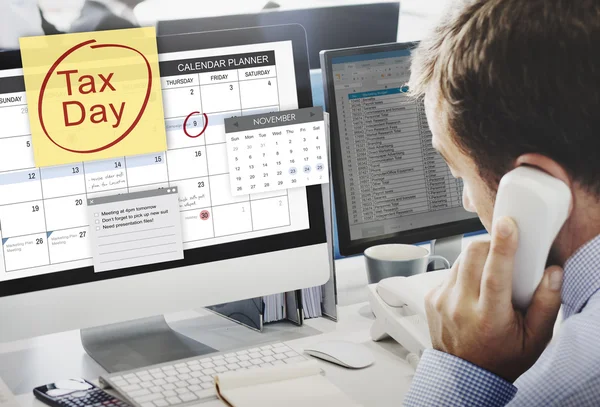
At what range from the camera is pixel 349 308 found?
1.31m

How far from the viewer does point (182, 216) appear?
3.54 ft

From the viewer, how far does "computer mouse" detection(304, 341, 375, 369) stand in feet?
3.46

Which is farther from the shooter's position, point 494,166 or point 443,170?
point 443,170

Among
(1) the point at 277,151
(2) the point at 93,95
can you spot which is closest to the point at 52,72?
(2) the point at 93,95

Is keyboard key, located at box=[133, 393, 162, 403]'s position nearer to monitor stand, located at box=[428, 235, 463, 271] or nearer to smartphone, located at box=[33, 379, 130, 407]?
smartphone, located at box=[33, 379, 130, 407]

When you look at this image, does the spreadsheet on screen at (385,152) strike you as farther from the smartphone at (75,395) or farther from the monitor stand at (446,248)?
the smartphone at (75,395)

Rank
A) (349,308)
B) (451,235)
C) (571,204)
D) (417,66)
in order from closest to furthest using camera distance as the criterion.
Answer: (571,204)
(417,66)
(349,308)
(451,235)

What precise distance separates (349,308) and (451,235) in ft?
0.86

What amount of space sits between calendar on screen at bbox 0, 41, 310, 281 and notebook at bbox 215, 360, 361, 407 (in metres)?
0.22

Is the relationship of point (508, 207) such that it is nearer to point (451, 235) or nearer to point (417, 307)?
point (417, 307)

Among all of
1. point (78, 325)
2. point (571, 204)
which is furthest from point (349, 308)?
point (571, 204)

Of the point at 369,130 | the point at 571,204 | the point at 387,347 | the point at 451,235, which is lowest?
the point at 387,347

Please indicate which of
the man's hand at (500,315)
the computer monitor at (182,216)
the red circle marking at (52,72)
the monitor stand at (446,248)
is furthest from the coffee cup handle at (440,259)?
the red circle marking at (52,72)

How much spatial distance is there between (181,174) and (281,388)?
35cm
